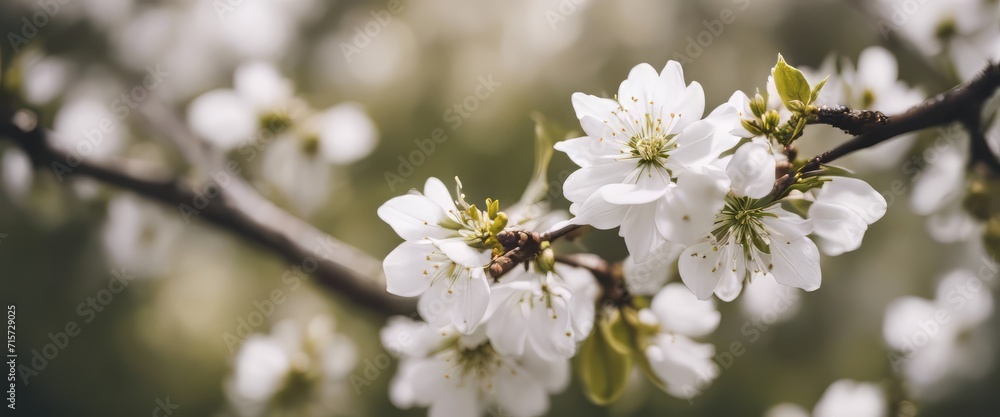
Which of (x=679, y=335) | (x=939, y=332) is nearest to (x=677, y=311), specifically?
(x=679, y=335)

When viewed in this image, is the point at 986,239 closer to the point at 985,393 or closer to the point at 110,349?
the point at 985,393

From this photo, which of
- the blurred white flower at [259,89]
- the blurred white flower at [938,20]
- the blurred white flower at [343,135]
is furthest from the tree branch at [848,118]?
the blurred white flower at [259,89]

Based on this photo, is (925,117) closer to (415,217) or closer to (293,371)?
(415,217)

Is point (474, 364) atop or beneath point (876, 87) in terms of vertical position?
beneath

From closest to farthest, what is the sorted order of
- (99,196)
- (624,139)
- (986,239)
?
(624,139) < (986,239) < (99,196)

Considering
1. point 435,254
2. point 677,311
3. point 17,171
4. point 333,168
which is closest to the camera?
Answer: point 435,254

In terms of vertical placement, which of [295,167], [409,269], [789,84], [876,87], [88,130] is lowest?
[88,130]

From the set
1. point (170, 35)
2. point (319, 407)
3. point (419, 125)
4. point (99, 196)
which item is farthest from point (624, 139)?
point (170, 35)
